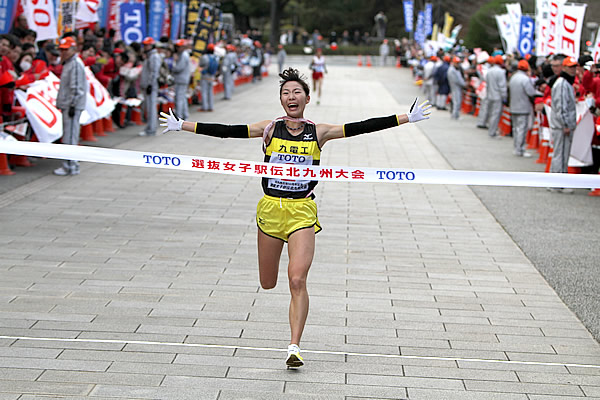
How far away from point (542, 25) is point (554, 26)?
4.74 ft

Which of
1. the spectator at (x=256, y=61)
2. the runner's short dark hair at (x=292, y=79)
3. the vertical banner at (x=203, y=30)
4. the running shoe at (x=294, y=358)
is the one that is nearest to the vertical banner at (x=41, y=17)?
the vertical banner at (x=203, y=30)

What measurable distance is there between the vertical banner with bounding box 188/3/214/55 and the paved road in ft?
41.4

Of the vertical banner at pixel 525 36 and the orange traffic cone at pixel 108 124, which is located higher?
the vertical banner at pixel 525 36

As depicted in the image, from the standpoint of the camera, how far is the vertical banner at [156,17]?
2189cm

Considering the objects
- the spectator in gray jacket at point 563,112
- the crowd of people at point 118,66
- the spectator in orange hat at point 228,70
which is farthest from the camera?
the spectator in orange hat at point 228,70

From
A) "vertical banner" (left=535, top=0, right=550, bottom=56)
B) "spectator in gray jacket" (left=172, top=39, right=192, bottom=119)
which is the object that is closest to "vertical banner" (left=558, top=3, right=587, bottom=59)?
"vertical banner" (left=535, top=0, right=550, bottom=56)

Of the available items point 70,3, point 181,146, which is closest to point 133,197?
point 181,146

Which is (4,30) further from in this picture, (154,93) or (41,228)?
(41,228)

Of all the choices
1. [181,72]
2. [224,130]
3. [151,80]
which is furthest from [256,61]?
[224,130]

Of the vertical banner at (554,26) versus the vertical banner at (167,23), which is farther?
the vertical banner at (167,23)

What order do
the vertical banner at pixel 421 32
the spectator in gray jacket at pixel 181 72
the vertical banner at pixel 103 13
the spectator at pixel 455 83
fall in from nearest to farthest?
the spectator in gray jacket at pixel 181 72 < the vertical banner at pixel 103 13 < the spectator at pixel 455 83 < the vertical banner at pixel 421 32

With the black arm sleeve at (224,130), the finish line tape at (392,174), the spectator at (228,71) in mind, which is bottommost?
the spectator at (228,71)

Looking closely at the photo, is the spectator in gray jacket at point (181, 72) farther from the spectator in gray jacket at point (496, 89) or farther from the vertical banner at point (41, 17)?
the spectator in gray jacket at point (496, 89)

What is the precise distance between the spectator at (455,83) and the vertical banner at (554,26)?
25.1 feet
